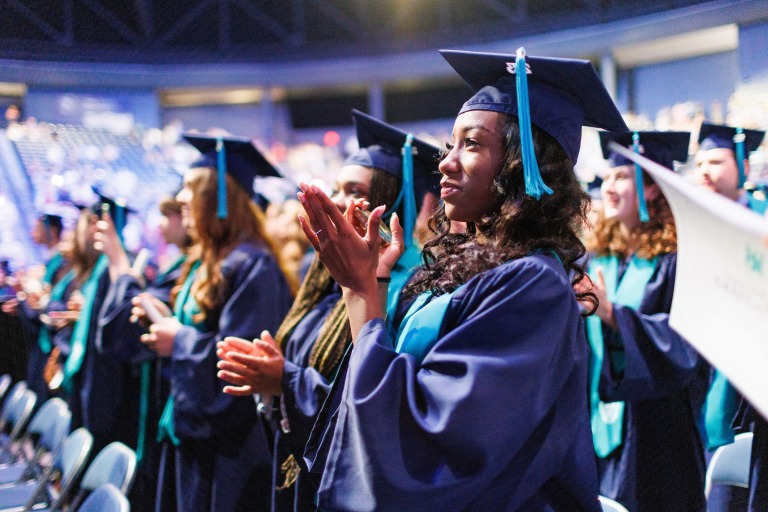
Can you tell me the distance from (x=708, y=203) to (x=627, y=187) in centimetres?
251

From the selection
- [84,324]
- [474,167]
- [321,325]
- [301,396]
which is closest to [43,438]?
[84,324]

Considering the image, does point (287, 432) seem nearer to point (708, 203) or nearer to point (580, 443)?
point (580, 443)

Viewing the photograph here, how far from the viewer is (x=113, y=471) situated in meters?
2.80

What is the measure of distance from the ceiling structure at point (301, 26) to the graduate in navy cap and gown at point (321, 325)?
7.83m

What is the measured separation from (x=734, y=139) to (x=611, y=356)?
4.27 ft

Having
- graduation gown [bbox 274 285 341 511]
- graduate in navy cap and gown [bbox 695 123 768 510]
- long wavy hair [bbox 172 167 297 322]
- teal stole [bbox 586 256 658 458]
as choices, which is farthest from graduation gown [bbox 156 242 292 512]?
graduate in navy cap and gown [bbox 695 123 768 510]

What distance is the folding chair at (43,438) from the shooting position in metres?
3.67

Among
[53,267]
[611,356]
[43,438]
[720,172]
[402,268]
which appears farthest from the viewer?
[53,267]

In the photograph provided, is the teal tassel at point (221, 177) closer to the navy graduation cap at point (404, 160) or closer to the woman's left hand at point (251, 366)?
the navy graduation cap at point (404, 160)

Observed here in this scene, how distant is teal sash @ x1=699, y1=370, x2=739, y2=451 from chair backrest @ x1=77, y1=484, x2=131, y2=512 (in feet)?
7.29

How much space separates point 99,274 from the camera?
15.2 ft

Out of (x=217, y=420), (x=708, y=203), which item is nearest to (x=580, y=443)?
(x=708, y=203)

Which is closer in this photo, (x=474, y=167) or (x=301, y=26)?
(x=474, y=167)

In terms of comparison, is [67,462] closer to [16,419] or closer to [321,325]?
[321,325]
